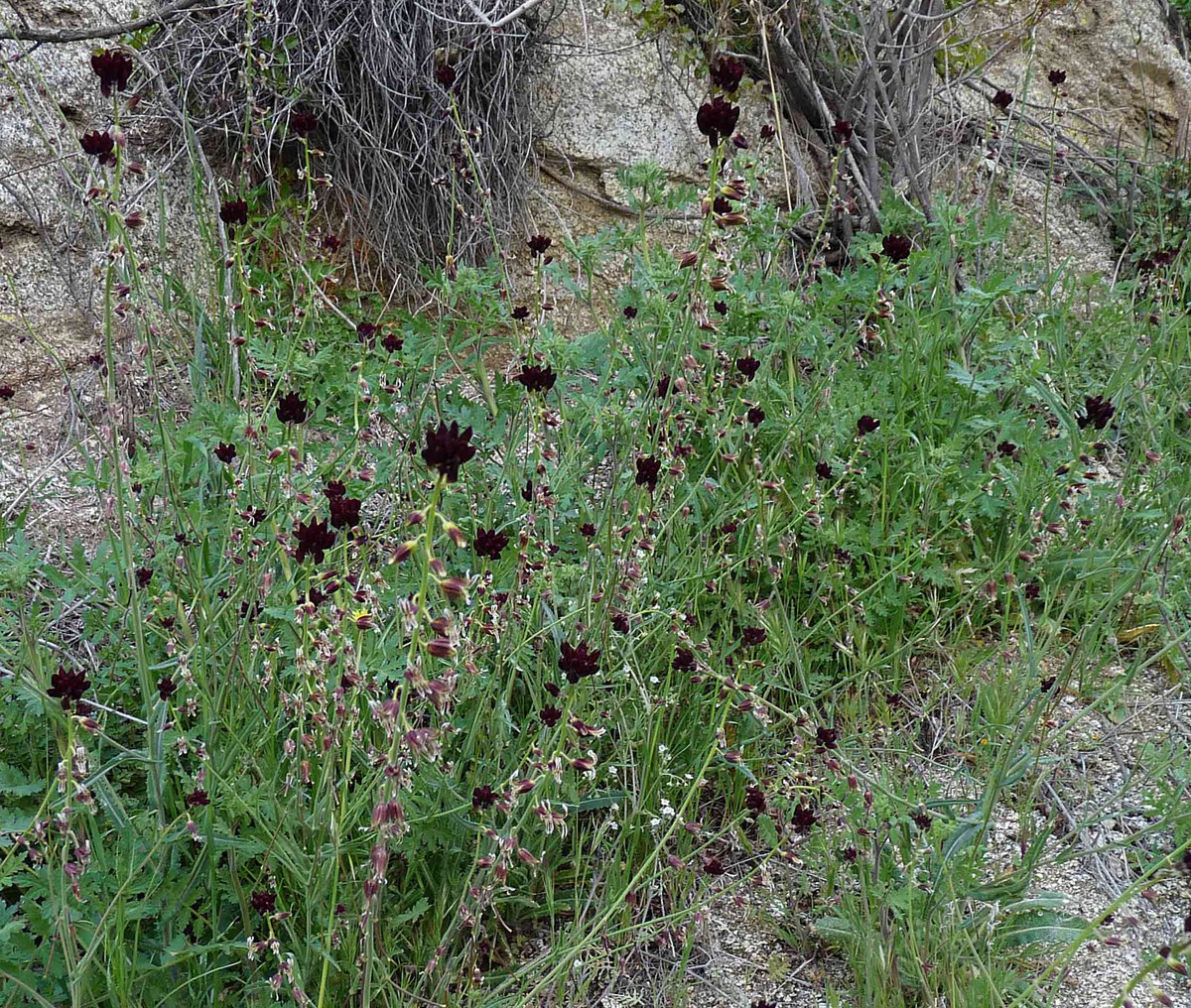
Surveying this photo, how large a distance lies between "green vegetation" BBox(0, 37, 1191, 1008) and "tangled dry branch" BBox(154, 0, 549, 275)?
2.59ft

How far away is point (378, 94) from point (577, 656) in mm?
3004

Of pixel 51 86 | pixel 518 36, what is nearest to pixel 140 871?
Answer: pixel 51 86

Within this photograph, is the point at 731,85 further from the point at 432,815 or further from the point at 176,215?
the point at 176,215

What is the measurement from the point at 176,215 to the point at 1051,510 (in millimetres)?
3219

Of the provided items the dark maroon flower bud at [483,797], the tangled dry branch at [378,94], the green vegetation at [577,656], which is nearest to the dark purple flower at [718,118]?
the green vegetation at [577,656]

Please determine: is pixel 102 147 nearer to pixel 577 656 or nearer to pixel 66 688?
pixel 66 688

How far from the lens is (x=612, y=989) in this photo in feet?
6.45

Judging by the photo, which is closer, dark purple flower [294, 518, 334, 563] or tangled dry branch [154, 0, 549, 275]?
dark purple flower [294, 518, 334, 563]

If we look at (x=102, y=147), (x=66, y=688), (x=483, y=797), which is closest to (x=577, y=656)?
Answer: (x=483, y=797)

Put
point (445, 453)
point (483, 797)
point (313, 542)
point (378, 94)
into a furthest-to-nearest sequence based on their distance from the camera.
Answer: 1. point (378, 94)
2. point (483, 797)
3. point (313, 542)
4. point (445, 453)

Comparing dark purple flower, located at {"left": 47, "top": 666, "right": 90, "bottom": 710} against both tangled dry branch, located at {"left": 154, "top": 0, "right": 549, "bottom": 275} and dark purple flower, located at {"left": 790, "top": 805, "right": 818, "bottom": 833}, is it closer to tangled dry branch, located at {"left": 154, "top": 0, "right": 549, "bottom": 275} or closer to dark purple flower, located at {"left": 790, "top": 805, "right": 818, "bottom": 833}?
dark purple flower, located at {"left": 790, "top": 805, "right": 818, "bottom": 833}

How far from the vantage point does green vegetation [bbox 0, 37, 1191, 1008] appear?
5.30 ft

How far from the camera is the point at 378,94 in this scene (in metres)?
3.81

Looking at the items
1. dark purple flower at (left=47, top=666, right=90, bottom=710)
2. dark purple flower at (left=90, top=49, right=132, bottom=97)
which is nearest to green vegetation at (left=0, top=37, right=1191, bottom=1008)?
dark purple flower at (left=47, top=666, right=90, bottom=710)
